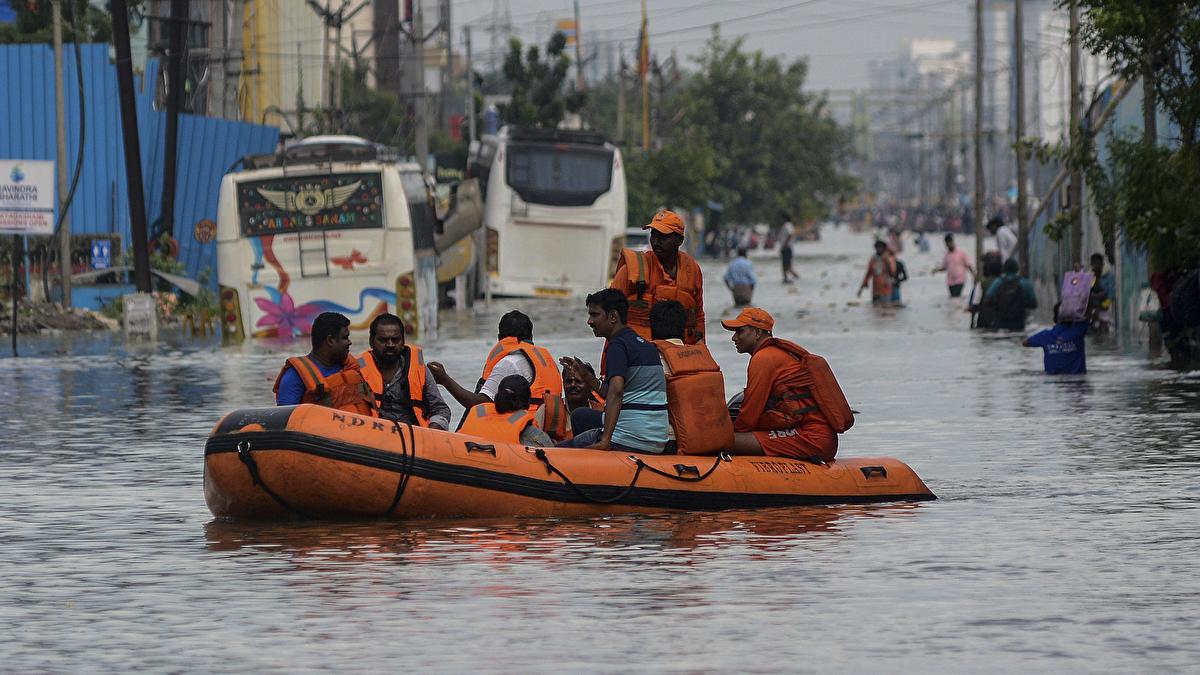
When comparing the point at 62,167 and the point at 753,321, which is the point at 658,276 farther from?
the point at 62,167

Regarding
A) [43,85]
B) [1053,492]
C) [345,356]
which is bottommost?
[1053,492]

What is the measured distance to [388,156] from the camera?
32.6m

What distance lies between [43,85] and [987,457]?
28361 mm

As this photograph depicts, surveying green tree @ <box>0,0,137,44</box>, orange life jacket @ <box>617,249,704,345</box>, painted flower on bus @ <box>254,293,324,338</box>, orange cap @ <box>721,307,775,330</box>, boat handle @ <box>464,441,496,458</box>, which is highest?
green tree @ <box>0,0,137,44</box>

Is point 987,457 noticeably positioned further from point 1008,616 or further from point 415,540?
point 1008,616

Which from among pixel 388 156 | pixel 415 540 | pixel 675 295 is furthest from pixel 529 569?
pixel 388 156

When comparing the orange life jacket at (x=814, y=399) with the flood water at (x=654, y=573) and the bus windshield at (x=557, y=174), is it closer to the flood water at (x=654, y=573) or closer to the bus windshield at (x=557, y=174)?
the flood water at (x=654, y=573)

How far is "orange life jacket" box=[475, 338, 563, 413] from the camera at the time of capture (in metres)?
13.8

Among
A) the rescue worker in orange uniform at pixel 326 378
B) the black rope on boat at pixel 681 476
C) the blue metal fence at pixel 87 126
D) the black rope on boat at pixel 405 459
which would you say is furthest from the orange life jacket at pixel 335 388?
the blue metal fence at pixel 87 126

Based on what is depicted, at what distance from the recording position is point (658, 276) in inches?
571

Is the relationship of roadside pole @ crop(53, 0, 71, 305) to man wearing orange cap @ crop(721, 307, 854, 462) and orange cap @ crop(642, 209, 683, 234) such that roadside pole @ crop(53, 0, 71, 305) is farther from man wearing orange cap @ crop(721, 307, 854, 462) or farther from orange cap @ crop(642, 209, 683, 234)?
man wearing orange cap @ crop(721, 307, 854, 462)

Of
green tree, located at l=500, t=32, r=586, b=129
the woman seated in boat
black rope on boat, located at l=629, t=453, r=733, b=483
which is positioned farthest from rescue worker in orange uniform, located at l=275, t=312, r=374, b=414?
green tree, located at l=500, t=32, r=586, b=129

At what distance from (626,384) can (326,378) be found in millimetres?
1773

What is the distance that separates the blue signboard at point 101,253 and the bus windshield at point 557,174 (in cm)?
811
